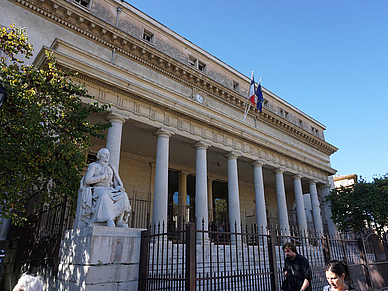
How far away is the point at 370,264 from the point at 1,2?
17206 mm

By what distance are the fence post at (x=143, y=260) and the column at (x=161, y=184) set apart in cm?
711

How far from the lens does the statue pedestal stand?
5.12 metres

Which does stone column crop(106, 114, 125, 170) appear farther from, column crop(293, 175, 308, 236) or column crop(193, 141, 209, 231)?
column crop(293, 175, 308, 236)

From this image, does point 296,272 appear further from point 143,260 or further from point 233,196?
point 233,196

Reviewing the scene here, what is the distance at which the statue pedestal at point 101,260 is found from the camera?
16.8 feet

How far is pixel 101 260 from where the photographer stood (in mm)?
5250

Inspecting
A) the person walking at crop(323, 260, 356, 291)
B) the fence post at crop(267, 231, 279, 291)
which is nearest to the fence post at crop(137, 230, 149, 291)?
the fence post at crop(267, 231, 279, 291)

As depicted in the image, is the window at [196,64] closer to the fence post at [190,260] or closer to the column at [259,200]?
the column at [259,200]

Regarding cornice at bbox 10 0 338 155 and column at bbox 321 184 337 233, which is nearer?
cornice at bbox 10 0 338 155

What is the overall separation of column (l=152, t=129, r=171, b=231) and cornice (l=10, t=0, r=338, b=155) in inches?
158

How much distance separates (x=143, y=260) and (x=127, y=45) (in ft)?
38.9

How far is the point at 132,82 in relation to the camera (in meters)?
13.5

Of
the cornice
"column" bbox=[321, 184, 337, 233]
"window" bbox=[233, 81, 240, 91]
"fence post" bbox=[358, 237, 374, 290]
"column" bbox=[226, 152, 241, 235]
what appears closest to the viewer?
"fence post" bbox=[358, 237, 374, 290]

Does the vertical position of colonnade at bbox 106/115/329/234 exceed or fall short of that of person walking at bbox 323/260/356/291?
it exceeds it
